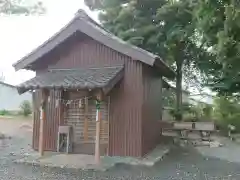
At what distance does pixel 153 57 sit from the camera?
10562 millimetres

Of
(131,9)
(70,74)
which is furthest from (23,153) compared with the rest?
(131,9)

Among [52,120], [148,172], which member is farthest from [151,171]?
[52,120]

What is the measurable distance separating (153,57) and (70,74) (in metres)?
3.02

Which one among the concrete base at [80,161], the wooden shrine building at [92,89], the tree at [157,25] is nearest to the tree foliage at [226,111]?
the tree at [157,25]

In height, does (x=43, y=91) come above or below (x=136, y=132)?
above

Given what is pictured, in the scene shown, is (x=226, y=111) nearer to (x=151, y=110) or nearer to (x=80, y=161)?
(x=151, y=110)

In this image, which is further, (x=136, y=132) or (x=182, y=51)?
(x=182, y=51)

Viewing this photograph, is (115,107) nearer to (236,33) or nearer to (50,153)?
(50,153)

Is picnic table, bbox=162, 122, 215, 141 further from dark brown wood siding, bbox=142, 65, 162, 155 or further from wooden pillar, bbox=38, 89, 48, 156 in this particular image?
wooden pillar, bbox=38, 89, 48, 156

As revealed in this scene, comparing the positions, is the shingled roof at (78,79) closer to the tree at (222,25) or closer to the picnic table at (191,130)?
the tree at (222,25)

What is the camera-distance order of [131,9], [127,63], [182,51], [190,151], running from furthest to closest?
[182,51], [131,9], [190,151], [127,63]

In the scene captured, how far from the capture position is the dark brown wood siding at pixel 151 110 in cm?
1163

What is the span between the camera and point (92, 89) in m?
10.1

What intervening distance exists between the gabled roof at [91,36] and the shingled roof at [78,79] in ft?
2.40
